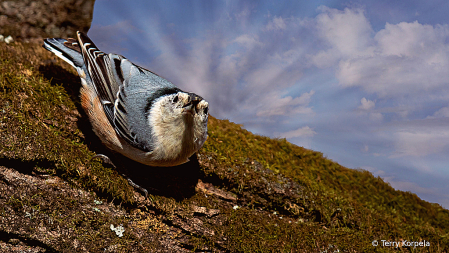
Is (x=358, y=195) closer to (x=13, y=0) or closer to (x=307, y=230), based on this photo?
(x=307, y=230)

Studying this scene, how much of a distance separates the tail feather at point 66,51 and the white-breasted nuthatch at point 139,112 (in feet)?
0.62

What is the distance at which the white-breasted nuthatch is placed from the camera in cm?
332

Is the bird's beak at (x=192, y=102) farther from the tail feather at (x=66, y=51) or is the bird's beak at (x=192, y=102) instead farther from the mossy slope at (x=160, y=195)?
the tail feather at (x=66, y=51)

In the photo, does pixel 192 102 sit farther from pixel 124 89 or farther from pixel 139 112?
pixel 124 89

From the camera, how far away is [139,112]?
138 inches

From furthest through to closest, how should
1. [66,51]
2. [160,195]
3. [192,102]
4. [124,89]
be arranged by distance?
1. [66,51]
2. [160,195]
3. [124,89]
4. [192,102]

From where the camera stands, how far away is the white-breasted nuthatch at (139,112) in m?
3.32

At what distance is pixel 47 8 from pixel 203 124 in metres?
4.56

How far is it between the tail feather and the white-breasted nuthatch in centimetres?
19

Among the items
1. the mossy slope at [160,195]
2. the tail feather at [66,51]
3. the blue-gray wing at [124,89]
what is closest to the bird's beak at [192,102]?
the blue-gray wing at [124,89]

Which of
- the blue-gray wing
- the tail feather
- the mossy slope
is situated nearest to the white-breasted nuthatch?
the blue-gray wing

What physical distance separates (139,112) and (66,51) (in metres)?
1.83

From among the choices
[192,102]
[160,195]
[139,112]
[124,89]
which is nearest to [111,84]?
[124,89]

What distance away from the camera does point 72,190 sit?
3.40 metres
